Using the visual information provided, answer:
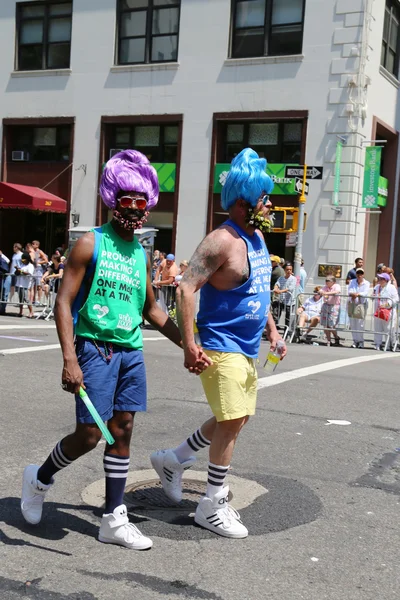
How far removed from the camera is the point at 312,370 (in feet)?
35.9

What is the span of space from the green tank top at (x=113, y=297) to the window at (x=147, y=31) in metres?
22.2

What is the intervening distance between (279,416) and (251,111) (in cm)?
1787

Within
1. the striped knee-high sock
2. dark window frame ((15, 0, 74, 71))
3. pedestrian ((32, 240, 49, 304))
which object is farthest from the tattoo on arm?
dark window frame ((15, 0, 74, 71))

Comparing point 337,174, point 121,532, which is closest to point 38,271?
point 337,174

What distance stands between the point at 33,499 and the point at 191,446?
101 cm

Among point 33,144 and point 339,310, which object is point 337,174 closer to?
point 339,310

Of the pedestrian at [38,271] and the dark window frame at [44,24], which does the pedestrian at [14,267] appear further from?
the dark window frame at [44,24]

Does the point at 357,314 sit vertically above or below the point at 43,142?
below

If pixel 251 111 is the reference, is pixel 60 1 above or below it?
above

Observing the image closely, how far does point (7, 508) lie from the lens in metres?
4.43

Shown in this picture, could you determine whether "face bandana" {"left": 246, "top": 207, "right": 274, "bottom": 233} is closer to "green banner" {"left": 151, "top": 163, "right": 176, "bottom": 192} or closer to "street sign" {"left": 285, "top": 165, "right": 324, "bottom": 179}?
"street sign" {"left": 285, "top": 165, "right": 324, "bottom": 179}

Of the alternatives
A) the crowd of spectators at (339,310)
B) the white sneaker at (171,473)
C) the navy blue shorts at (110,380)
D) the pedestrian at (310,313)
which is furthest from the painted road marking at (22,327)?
the navy blue shorts at (110,380)

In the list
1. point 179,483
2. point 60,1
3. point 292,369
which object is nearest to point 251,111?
point 60,1

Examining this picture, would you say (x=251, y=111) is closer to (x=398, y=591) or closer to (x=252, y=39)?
(x=252, y=39)
